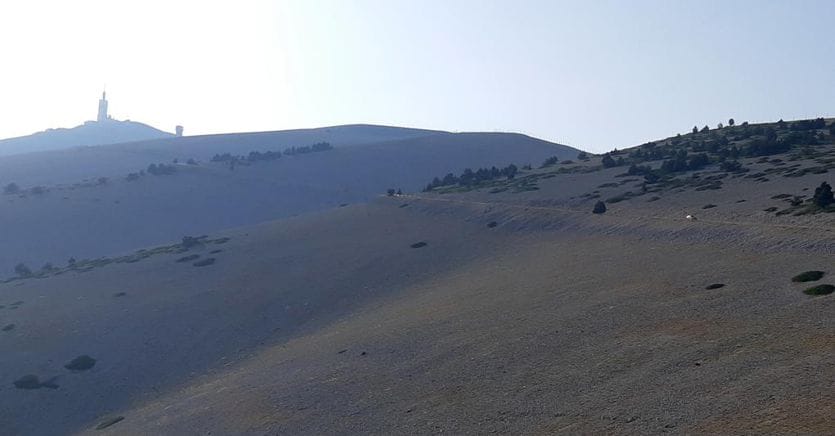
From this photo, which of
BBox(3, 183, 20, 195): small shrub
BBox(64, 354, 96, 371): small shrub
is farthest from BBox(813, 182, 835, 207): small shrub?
BBox(3, 183, 20, 195): small shrub

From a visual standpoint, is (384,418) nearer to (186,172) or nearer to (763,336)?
(763,336)

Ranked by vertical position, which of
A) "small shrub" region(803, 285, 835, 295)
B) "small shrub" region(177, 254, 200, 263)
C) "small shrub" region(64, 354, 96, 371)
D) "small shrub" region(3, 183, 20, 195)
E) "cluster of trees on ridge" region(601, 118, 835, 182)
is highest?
"cluster of trees on ridge" region(601, 118, 835, 182)

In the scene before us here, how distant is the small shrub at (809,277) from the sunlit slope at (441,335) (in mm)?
611

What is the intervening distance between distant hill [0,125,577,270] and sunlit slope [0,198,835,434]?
29225mm

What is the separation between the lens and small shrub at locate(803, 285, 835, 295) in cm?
3117

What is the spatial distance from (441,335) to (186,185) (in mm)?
86627

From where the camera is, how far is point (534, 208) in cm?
6562

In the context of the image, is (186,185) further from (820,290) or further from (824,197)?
(820,290)


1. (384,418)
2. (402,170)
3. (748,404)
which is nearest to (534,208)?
(384,418)

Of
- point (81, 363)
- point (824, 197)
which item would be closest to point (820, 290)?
point (824, 197)

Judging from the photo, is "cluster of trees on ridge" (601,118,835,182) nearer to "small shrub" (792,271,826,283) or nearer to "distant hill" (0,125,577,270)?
"distant hill" (0,125,577,270)

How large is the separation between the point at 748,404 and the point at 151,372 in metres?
30.1

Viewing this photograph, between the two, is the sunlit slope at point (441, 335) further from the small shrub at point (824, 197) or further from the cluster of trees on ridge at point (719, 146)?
the cluster of trees on ridge at point (719, 146)

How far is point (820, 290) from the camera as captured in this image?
31.4 meters
